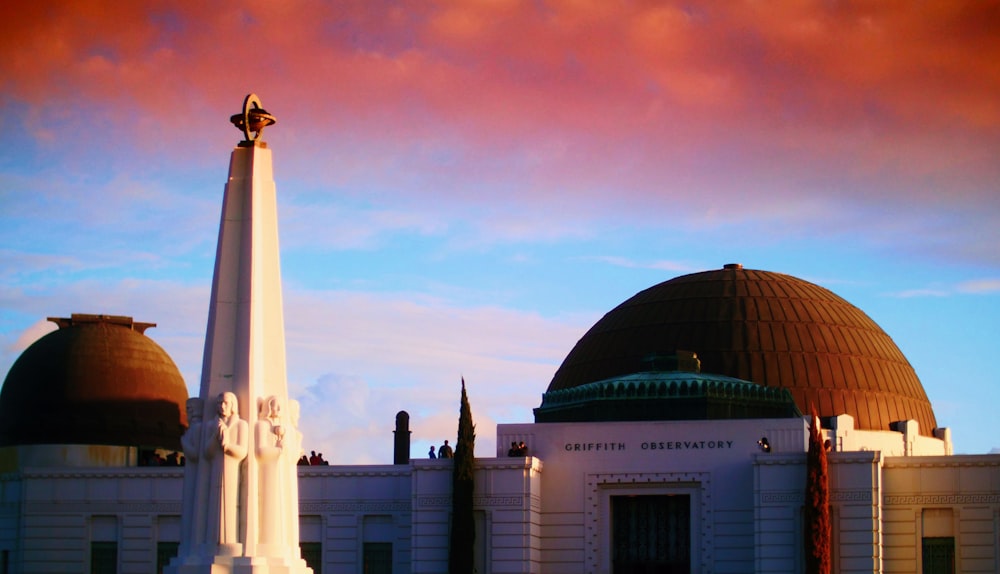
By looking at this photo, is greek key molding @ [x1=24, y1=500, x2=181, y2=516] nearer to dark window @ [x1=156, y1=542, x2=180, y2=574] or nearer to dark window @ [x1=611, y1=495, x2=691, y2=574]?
dark window @ [x1=156, y1=542, x2=180, y2=574]

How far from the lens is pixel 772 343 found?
58.9 metres

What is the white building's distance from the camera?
48.3 metres

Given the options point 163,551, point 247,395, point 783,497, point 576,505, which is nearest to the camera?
point 247,395

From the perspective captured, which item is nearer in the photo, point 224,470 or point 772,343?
point 224,470

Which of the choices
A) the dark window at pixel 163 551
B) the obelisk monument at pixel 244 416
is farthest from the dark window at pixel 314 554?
the obelisk monument at pixel 244 416

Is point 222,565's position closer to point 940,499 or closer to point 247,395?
point 247,395

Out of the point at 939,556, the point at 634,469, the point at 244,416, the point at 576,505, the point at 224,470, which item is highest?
the point at 244,416

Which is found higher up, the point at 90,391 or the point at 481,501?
the point at 90,391

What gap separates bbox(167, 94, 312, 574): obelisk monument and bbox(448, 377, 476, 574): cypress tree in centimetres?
1771

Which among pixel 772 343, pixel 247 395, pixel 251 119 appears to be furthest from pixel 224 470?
pixel 772 343

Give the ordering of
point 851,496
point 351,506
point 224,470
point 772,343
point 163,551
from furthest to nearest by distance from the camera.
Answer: point 772,343
point 163,551
point 351,506
point 851,496
point 224,470

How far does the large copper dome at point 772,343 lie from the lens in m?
58.1

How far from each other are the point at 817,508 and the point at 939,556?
431 cm

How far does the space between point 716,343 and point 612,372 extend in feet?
12.4
